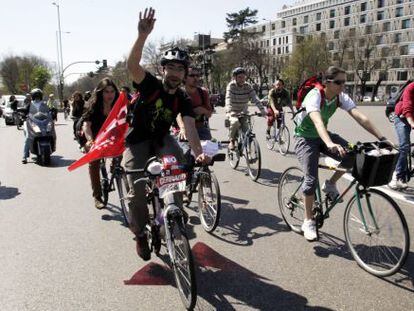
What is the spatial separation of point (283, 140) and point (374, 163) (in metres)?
8.24

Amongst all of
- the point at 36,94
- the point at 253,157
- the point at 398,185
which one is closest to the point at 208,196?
the point at 253,157

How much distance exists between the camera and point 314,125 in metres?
4.58

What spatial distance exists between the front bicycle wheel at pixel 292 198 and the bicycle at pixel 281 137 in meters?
5.94

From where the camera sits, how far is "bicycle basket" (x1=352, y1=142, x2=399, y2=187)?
3.67 metres

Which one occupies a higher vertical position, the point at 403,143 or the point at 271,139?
the point at 403,143

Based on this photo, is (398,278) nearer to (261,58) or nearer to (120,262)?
(120,262)

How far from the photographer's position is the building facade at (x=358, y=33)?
6694 cm

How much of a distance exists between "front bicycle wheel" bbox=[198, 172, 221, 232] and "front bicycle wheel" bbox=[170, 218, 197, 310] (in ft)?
5.80

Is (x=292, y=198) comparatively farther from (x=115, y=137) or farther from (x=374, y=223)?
(x=115, y=137)

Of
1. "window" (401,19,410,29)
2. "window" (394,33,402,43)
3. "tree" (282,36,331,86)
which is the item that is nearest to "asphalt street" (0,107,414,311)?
"tree" (282,36,331,86)

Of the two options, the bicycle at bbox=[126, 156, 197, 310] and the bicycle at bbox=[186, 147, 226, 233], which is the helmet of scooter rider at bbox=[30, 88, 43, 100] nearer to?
the bicycle at bbox=[186, 147, 226, 233]

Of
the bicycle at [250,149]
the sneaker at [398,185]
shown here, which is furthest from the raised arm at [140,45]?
the sneaker at [398,185]

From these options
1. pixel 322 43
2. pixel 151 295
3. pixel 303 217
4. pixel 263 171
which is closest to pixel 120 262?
pixel 151 295

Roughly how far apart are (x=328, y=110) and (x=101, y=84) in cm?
328
